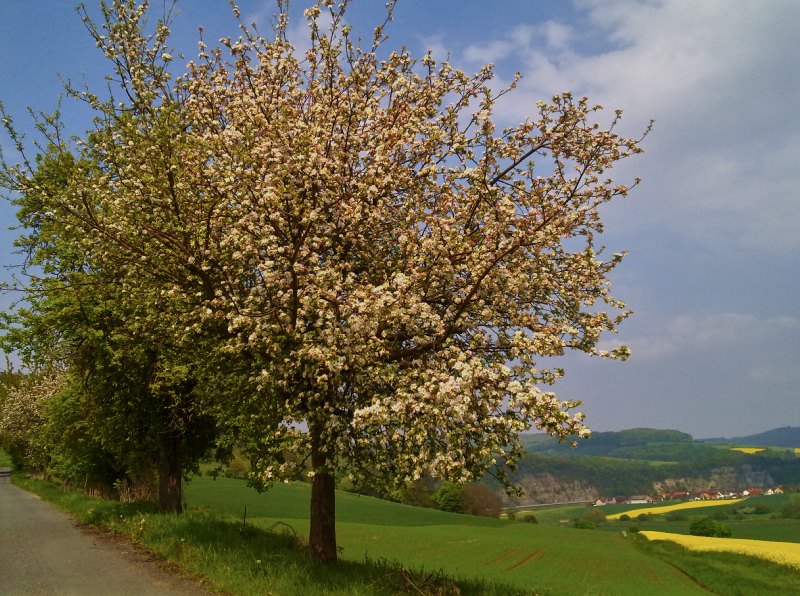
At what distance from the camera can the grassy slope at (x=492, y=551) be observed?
121 feet

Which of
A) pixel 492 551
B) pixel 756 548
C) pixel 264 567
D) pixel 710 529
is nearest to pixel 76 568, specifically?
pixel 264 567

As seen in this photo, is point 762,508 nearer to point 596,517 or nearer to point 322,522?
point 596,517

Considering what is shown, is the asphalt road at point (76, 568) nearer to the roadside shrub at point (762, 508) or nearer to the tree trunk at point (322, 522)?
the tree trunk at point (322, 522)

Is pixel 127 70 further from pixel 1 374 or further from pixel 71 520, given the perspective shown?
pixel 1 374

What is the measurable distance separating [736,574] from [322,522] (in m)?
46.4

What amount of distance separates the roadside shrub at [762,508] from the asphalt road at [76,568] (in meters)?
146

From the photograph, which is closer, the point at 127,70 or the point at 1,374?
the point at 127,70

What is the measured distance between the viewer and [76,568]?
14852 mm

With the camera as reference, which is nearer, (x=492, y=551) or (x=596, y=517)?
(x=492, y=551)

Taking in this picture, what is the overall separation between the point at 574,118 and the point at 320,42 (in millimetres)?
7499

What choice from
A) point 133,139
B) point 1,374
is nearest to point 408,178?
point 133,139

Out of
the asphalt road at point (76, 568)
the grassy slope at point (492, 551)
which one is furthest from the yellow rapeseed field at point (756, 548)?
the asphalt road at point (76, 568)

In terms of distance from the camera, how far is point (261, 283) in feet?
43.9

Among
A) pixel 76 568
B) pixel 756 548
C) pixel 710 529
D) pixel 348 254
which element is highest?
pixel 348 254
